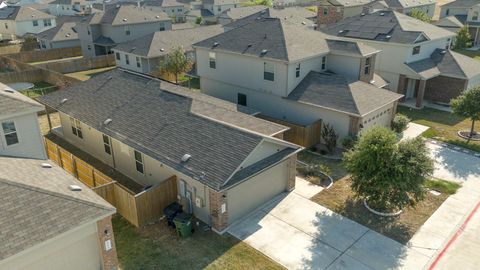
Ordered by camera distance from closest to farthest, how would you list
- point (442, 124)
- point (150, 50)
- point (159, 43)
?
point (442, 124) < point (150, 50) < point (159, 43)

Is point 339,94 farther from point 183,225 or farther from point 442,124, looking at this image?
point 183,225

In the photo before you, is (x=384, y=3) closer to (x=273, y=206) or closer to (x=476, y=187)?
(x=476, y=187)

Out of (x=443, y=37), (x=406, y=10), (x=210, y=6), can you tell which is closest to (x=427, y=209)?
(x=443, y=37)

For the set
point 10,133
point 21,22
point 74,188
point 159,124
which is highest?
point 21,22

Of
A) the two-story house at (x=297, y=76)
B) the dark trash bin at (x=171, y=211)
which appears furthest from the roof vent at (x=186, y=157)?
the two-story house at (x=297, y=76)

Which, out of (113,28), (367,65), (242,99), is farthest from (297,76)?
(113,28)

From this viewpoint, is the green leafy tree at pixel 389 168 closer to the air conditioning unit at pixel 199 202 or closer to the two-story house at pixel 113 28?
the air conditioning unit at pixel 199 202
